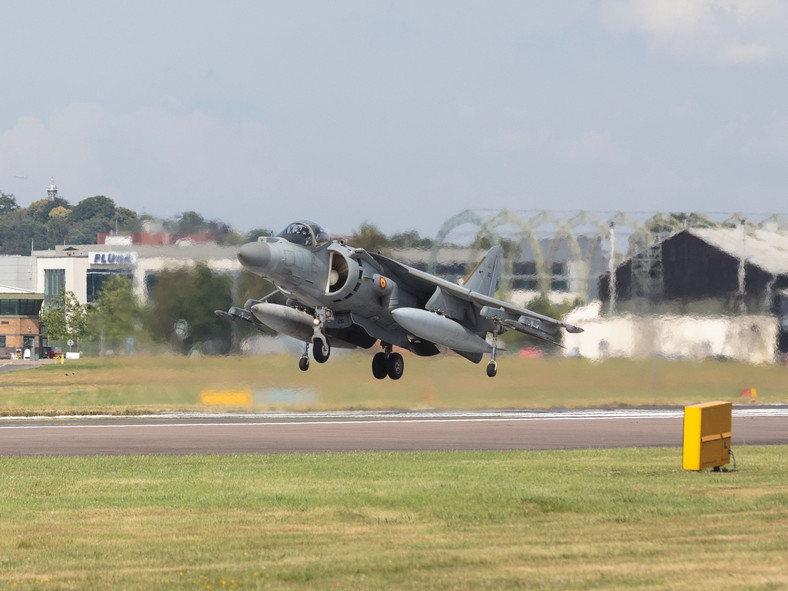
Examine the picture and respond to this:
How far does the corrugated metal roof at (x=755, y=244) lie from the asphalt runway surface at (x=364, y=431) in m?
6.12

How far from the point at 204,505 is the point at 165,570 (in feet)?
20.3

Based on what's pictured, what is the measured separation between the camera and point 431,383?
145 feet

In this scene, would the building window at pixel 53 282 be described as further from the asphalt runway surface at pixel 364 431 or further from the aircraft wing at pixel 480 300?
the aircraft wing at pixel 480 300

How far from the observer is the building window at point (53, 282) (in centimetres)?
11500

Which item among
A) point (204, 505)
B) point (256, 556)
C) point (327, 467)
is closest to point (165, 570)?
point (256, 556)

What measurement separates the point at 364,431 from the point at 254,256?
14.3 m

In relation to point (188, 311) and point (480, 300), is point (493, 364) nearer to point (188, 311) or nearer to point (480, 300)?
point (480, 300)

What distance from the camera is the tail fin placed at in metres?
34.3

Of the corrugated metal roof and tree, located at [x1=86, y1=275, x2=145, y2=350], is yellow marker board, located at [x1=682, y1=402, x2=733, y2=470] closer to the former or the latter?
the corrugated metal roof

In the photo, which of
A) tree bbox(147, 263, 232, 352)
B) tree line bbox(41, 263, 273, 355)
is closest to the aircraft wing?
tree line bbox(41, 263, 273, 355)

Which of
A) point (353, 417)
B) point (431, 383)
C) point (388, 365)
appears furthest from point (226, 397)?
point (388, 365)

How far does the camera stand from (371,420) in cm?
4488

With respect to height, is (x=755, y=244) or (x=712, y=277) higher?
(x=755, y=244)

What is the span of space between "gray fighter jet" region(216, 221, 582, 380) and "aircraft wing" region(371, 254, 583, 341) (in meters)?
0.03
